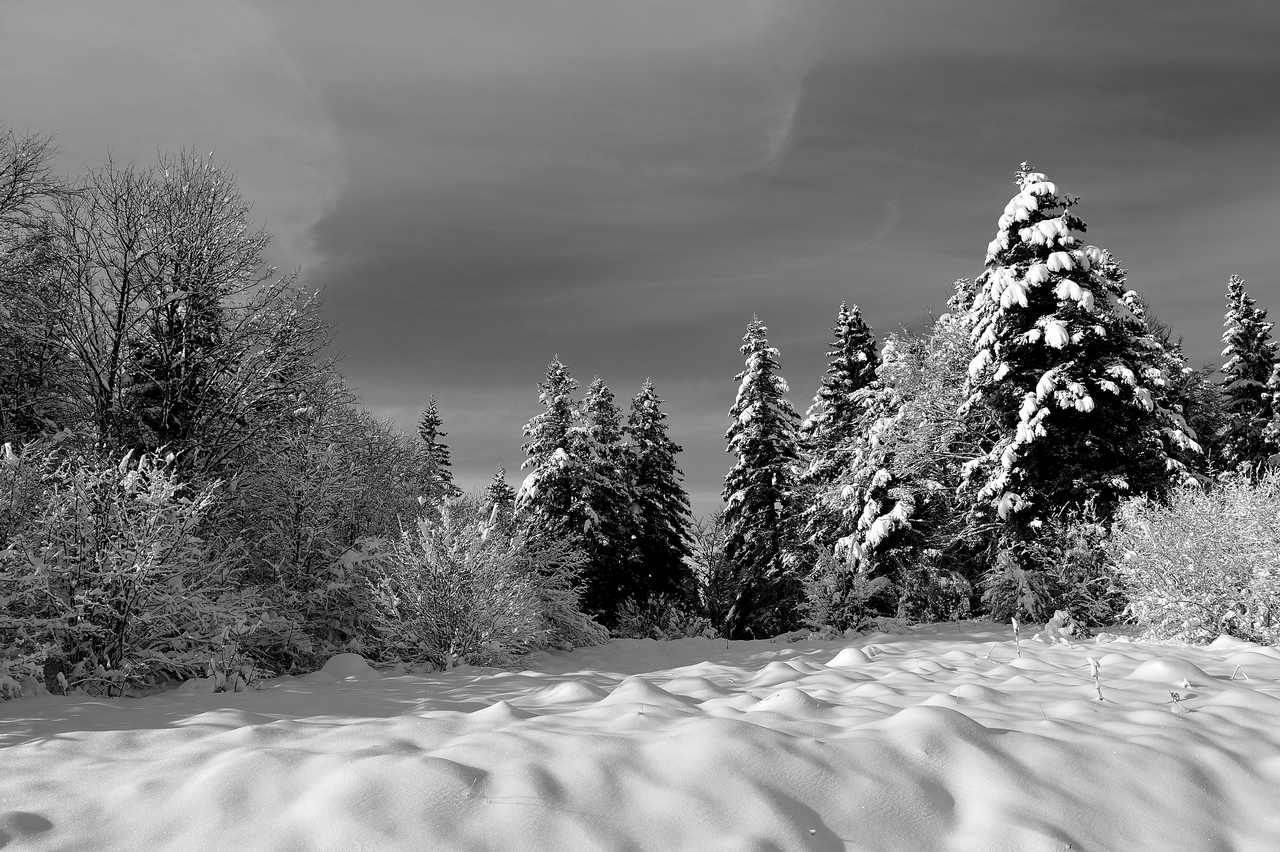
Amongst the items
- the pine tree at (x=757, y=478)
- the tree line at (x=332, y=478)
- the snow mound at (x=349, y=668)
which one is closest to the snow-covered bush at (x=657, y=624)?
the tree line at (x=332, y=478)

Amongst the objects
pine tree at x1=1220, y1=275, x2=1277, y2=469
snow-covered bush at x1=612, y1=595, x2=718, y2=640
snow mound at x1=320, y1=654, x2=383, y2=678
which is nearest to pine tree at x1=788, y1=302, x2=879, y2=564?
snow-covered bush at x1=612, y1=595, x2=718, y2=640

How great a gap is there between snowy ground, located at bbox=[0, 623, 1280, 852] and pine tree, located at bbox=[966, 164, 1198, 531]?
1012cm

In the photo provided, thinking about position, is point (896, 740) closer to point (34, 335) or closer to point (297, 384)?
point (297, 384)

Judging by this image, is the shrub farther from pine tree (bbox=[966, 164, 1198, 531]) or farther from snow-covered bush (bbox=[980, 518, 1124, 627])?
pine tree (bbox=[966, 164, 1198, 531])

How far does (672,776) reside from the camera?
3342 mm

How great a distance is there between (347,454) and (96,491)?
7.29 metres

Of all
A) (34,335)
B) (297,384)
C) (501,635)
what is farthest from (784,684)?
(34,335)

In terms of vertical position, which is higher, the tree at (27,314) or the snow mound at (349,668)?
the tree at (27,314)

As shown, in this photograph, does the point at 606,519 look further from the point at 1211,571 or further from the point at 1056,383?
the point at 1211,571

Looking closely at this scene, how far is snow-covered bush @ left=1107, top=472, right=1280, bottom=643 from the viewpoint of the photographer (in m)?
8.35

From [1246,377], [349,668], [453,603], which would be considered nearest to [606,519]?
[453,603]

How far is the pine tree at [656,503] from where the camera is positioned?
27.0m

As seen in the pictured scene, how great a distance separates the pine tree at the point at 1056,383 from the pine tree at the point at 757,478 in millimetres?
A: 10053

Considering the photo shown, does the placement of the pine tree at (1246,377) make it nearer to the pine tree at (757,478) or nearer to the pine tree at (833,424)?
the pine tree at (833,424)
